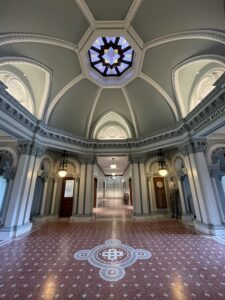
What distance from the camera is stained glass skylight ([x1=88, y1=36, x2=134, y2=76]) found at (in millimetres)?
6535

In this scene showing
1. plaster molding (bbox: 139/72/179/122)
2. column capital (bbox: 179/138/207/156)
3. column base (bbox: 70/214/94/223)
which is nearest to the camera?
column capital (bbox: 179/138/207/156)

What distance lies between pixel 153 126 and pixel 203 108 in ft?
11.9

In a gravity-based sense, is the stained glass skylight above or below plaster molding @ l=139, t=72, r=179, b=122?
above

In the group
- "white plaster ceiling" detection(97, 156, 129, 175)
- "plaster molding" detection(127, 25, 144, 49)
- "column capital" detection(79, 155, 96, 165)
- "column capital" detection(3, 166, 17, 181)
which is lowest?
"column capital" detection(3, 166, 17, 181)

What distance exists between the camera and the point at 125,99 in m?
9.19

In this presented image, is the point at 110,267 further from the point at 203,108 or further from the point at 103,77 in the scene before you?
the point at 103,77

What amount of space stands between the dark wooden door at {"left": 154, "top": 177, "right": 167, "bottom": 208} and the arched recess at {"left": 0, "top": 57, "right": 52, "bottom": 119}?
886 cm

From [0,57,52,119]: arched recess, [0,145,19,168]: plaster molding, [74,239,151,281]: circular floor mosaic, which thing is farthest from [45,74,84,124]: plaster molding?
[74,239,151,281]: circular floor mosaic

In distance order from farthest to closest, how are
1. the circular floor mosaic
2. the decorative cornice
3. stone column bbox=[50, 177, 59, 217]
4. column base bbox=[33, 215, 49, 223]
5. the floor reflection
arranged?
the floor reflection < stone column bbox=[50, 177, 59, 217] < column base bbox=[33, 215, 49, 223] < the decorative cornice < the circular floor mosaic

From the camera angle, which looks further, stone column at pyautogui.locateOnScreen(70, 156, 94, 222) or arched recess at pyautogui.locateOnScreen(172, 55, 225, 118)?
stone column at pyautogui.locateOnScreen(70, 156, 94, 222)

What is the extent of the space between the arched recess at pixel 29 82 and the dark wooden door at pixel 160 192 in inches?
349

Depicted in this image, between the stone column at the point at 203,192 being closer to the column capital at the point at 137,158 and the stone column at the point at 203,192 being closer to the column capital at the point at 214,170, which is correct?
the column capital at the point at 214,170

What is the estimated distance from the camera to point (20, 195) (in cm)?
627

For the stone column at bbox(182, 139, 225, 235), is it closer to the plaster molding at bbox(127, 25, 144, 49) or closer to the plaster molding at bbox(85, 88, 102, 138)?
the plaster molding at bbox(127, 25, 144, 49)
